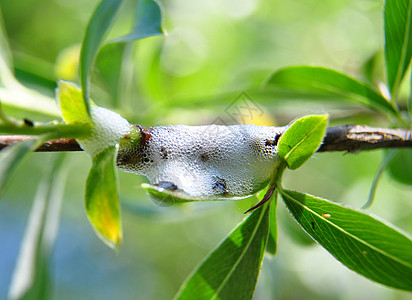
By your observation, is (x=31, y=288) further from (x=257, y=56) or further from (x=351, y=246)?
(x=257, y=56)

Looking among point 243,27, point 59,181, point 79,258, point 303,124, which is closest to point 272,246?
point 303,124

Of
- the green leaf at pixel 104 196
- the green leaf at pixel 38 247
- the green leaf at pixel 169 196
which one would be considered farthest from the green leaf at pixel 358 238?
the green leaf at pixel 38 247

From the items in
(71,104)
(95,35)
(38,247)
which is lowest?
(38,247)

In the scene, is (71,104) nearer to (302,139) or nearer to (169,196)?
(169,196)

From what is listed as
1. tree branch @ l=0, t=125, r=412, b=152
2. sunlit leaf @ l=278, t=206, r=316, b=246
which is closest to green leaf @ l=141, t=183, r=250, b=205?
tree branch @ l=0, t=125, r=412, b=152

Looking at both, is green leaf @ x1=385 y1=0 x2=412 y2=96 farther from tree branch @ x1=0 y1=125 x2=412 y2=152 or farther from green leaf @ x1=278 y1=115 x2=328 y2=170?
green leaf @ x1=278 y1=115 x2=328 y2=170

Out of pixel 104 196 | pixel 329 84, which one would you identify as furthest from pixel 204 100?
pixel 104 196
